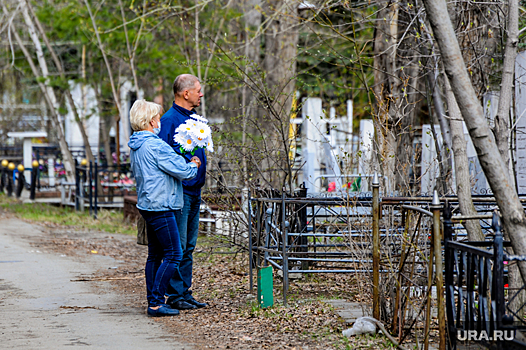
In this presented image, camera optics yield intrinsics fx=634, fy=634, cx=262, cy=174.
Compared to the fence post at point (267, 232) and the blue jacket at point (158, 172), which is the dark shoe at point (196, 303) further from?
the blue jacket at point (158, 172)

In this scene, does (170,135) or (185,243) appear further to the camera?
(185,243)

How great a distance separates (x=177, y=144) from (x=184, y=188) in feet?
1.28

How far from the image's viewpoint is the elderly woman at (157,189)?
520cm

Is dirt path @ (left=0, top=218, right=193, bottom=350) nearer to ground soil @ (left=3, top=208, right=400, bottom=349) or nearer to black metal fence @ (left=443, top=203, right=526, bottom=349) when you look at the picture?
ground soil @ (left=3, top=208, right=400, bottom=349)

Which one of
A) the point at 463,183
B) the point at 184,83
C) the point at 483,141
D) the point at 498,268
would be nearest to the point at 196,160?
the point at 184,83

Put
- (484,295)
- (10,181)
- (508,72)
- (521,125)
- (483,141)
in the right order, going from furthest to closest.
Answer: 1. (10,181)
2. (521,125)
3. (508,72)
4. (483,141)
5. (484,295)

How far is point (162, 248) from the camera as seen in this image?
5461 mm

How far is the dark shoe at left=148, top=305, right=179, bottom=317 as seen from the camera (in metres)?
5.39

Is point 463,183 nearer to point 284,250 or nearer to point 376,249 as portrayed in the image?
point 376,249

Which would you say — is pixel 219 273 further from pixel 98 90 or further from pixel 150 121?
pixel 98 90

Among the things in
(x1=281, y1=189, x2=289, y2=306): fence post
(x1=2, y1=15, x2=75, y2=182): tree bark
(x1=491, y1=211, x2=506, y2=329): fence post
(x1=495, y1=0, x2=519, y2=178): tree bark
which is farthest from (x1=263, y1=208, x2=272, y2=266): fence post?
(x1=2, y1=15, x2=75, y2=182): tree bark

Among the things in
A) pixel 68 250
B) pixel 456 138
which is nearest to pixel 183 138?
pixel 456 138

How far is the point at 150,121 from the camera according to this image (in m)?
5.40

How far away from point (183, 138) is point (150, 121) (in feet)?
1.03
